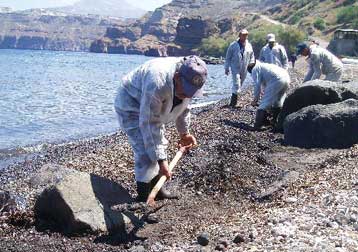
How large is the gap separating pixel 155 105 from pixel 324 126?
5.04 m

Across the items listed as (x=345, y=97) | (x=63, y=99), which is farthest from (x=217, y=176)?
(x=63, y=99)

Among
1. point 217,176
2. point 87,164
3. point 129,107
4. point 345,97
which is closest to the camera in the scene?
point 129,107

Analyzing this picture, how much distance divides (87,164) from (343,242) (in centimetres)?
570

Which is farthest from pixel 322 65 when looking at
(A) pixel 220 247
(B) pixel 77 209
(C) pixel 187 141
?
(A) pixel 220 247

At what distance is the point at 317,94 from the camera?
1108 cm

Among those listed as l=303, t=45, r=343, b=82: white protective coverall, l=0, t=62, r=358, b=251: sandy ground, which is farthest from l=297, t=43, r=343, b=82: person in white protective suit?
l=0, t=62, r=358, b=251: sandy ground

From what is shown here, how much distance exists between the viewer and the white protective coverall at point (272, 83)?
11.7m

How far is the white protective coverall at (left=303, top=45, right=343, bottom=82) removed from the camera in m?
12.9

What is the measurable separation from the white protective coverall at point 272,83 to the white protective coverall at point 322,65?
1.42m

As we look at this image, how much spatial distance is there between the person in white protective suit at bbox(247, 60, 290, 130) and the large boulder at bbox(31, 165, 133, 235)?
615 centimetres

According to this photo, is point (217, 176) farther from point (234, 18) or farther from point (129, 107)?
point (234, 18)

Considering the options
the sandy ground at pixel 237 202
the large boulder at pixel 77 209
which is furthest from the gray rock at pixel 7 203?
the large boulder at pixel 77 209

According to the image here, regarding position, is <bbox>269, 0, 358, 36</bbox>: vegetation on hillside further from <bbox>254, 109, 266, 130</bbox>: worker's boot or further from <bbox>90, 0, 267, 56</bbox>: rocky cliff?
<bbox>254, 109, 266, 130</bbox>: worker's boot

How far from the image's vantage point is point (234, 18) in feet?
457
